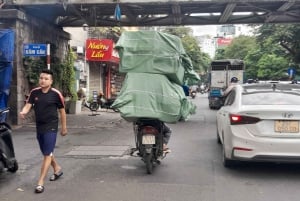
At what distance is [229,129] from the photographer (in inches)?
290

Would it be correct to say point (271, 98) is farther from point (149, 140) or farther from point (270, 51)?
point (270, 51)

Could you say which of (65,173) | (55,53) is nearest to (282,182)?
(65,173)

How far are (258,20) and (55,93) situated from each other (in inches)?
534

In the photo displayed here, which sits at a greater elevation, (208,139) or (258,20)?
(258,20)

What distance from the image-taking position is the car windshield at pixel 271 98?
7.42 metres

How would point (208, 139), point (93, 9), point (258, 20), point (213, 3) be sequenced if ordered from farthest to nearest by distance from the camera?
1. point (258, 20)
2. point (93, 9)
3. point (213, 3)
4. point (208, 139)

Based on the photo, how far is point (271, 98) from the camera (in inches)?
298

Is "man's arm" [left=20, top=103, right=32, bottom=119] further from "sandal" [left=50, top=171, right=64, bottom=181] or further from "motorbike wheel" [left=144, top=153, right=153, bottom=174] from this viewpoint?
"motorbike wheel" [left=144, top=153, right=153, bottom=174]

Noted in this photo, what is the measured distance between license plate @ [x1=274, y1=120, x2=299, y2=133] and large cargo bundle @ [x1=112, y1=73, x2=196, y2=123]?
165 centimetres

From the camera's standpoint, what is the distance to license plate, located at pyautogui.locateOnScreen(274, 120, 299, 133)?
6840mm

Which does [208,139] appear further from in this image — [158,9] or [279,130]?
[158,9]

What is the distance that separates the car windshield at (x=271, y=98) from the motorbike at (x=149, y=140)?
Answer: 1.57m

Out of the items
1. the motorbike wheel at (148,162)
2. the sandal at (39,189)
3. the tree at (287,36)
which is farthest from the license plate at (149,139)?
the tree at (287,36)

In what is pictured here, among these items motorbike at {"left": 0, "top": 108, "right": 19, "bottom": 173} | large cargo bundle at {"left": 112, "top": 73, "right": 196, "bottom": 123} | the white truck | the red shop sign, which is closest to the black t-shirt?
motorbike at {"left": 0, "top": 108, "right": 19, "bottom": 173}
